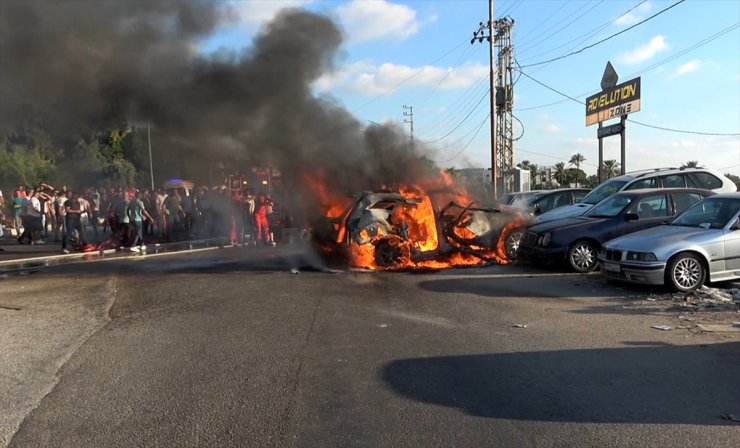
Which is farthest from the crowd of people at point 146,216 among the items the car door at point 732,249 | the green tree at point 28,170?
the car door at point 732,249

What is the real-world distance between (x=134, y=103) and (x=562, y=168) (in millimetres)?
63186

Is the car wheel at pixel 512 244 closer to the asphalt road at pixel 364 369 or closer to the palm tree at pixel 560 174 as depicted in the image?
the asphalt road at pixel 364 369

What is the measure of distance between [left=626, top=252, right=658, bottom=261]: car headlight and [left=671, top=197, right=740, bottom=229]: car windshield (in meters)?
1.07

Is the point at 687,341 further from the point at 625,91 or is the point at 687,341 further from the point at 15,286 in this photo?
the point at 625,91

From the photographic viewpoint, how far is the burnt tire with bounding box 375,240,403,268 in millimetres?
10367

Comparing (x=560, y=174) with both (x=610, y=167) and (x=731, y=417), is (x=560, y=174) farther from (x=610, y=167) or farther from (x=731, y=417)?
(x=731, y=417)

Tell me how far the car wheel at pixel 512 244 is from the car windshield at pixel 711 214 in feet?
9.96

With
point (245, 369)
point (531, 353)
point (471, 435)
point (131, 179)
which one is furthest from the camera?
point (131, 179)

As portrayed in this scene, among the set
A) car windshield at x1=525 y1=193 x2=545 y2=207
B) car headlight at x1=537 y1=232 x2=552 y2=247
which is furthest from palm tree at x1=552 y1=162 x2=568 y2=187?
car headlight at x1=537 y1=232 x2=552 y2=247

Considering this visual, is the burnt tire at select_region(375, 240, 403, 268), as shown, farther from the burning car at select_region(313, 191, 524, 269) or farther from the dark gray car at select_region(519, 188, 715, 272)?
the dark gray car at select_region(519, 188, 715, 272)

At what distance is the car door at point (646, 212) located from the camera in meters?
9.70

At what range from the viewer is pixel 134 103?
39.3 ft

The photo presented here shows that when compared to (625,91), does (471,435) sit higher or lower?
lower

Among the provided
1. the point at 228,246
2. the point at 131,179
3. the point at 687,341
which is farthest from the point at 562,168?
the point at 687,341
